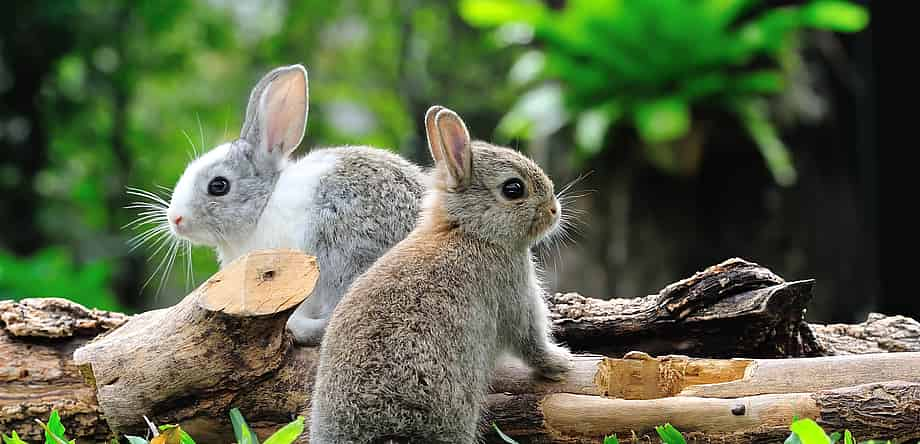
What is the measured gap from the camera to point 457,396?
330 cm

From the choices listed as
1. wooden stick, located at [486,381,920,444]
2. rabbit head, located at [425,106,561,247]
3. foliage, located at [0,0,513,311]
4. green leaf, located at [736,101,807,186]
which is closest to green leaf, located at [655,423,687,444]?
wooden stick, located at [486,381,920,444]

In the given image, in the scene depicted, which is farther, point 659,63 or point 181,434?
point 659,63

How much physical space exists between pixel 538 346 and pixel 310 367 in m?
0.87

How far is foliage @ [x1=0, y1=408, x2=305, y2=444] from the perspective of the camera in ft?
10.5

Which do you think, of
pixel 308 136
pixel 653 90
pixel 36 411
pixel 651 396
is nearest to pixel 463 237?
pixel 651 396

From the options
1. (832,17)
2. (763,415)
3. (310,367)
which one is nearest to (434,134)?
(310,367)

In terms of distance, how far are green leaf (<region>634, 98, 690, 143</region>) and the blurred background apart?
0.05 feet

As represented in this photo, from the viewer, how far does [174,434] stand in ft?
11.8

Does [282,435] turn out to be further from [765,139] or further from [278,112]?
[765,139]

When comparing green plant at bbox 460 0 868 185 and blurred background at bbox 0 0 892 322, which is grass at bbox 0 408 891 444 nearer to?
blurred background at bbox 0 0 892 322

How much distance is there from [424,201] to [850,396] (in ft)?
5.44

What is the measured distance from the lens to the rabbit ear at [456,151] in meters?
3.53

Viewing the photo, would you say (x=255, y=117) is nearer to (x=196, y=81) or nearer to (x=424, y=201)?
(x=424, y=201)

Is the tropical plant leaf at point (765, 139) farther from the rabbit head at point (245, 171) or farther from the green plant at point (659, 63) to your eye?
the rabbit head at point (245, 171)
